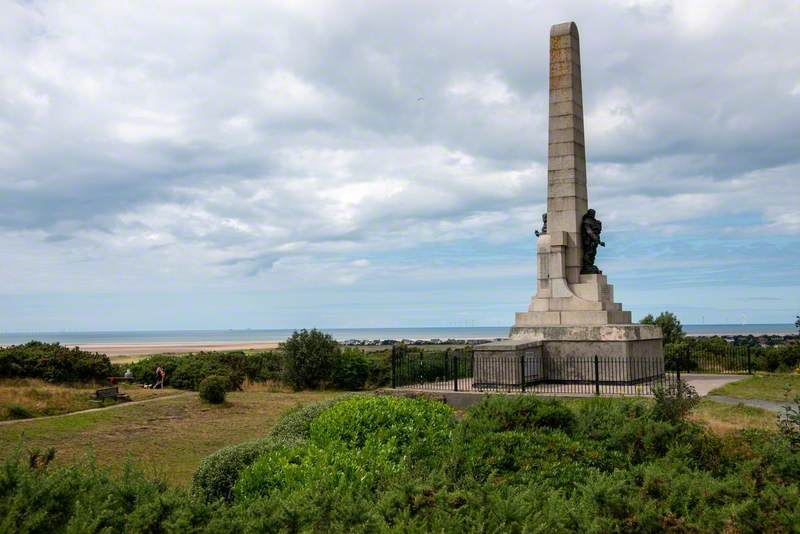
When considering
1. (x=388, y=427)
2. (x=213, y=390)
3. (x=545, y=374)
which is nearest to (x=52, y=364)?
(x=213, y=390)

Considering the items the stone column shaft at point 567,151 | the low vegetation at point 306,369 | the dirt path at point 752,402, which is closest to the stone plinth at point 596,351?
the stone column shaft at point 567,151

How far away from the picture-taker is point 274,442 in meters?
Answer: 10.2

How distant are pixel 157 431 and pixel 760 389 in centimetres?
1568

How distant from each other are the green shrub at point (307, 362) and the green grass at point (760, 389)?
15.1 m

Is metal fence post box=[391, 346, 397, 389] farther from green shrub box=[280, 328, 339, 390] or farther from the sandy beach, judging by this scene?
the sandy beach

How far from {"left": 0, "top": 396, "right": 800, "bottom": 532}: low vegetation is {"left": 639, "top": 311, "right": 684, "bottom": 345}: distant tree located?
76.6ft

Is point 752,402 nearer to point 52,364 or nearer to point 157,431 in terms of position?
point 157,431

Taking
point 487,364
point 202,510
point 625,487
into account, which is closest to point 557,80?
point 487,364

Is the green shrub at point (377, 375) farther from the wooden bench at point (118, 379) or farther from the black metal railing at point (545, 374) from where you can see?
the wooden bench at point (118, 379)

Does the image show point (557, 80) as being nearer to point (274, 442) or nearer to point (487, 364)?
point (487, 364)

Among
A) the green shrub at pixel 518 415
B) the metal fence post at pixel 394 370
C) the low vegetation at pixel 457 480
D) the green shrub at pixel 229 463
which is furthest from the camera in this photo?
the metal fence post at pixel 394 370

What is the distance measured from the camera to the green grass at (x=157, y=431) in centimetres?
1481

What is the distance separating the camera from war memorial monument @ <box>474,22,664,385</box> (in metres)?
19.9

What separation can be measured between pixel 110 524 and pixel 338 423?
4.88 m
